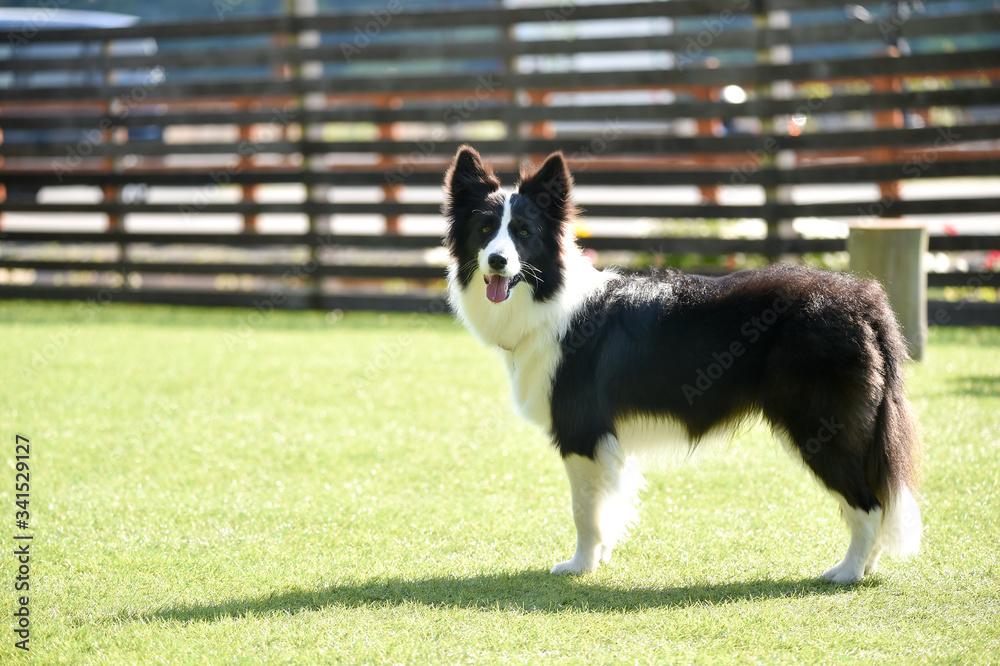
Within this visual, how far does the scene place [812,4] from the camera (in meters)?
7.27

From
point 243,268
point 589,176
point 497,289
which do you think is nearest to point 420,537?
point 497,289

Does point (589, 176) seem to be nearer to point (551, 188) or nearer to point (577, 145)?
point (577, 145)

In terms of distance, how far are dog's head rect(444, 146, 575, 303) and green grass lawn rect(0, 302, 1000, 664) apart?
1.02 meters

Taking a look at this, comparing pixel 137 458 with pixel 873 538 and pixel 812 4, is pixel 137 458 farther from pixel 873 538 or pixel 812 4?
pixel 812 4

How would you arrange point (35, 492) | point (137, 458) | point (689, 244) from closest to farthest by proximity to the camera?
point (35, 492)
point (137, 458)
point (689, 244)

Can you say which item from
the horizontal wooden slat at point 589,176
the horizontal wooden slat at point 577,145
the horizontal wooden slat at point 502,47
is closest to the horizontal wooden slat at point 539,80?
the horizontal wooden slat at point 502,47

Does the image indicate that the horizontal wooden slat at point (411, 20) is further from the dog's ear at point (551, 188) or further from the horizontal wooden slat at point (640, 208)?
the dog's ear at point (551, 188)

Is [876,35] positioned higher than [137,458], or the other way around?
[876,35]

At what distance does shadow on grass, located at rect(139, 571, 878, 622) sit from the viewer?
2.99 m

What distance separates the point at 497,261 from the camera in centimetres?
335

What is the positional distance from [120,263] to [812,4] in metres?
6.80

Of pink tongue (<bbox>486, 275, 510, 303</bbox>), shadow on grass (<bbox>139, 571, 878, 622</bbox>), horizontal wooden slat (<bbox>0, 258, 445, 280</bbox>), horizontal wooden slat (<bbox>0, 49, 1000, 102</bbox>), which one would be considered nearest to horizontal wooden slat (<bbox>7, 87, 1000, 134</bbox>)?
horizontal wooden slat (<bbox>0, 49, 1000, 102</bbox>)

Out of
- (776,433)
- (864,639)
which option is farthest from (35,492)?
(864,639)

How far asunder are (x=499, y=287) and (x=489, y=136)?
581cm
